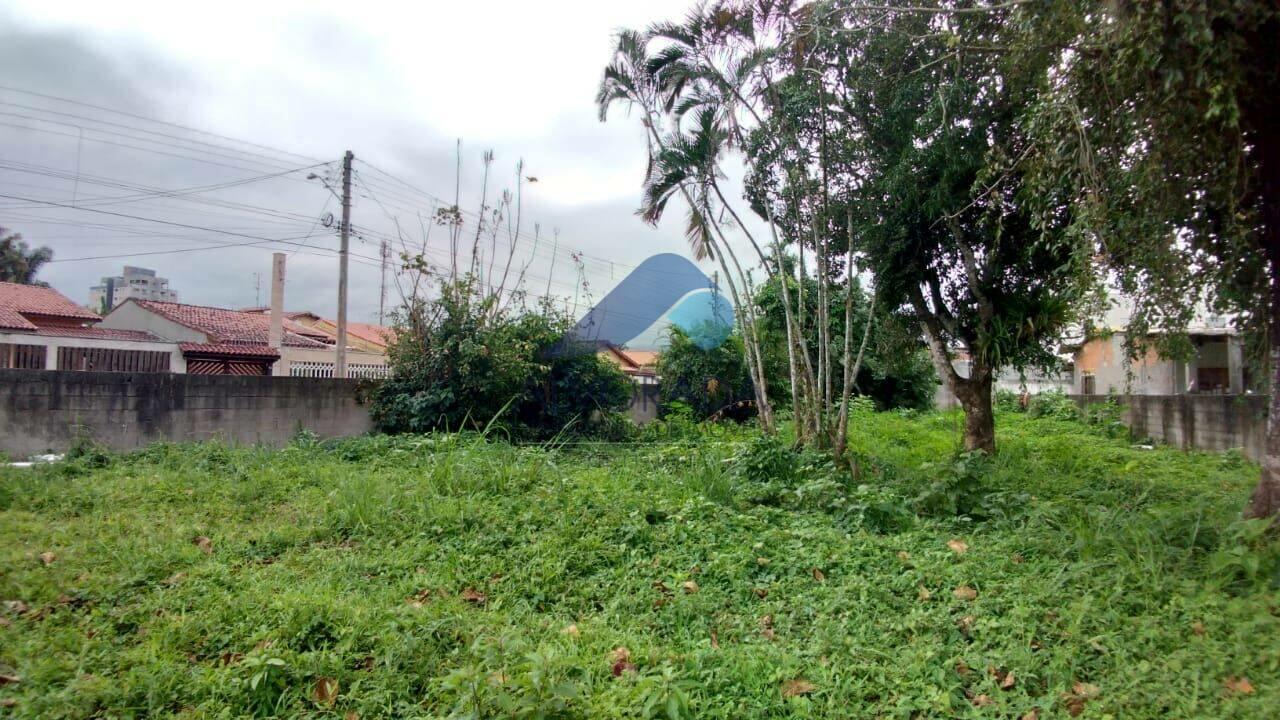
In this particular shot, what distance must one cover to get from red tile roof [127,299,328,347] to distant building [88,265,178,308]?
497cm

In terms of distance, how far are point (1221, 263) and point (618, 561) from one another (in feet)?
13.4

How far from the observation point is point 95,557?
11.7ft

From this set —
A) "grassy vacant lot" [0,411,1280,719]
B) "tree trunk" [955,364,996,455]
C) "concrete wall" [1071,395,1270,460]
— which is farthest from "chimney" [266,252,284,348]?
"concrete wall" [1071,395,1270,460]

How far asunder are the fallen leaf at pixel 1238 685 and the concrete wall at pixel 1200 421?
6.38 metres

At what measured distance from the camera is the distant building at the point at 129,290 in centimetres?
2842

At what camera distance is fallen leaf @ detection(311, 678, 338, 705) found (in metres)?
2.47

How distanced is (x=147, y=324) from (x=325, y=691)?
23.7m

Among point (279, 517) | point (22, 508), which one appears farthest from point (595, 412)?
point (22, 508)

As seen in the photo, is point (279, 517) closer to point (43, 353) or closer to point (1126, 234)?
point (1126, 234)

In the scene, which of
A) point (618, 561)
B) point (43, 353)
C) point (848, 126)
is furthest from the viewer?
point (43, 353)

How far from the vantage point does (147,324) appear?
21.1 metres

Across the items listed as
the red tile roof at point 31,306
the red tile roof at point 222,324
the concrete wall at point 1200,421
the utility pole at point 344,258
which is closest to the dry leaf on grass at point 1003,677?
the concrete wall at point 1200,421

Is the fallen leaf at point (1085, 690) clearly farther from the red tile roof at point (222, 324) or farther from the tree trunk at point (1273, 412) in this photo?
the red tile roof at point (222, 324)

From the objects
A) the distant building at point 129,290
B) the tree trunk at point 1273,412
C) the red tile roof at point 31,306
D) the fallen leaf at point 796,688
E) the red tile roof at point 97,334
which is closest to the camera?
the fallen leaf at point 796,688
